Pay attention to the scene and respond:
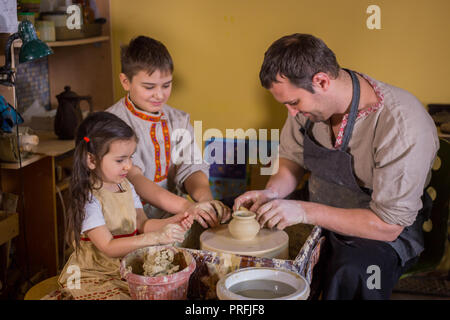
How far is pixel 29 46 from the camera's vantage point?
1.88m

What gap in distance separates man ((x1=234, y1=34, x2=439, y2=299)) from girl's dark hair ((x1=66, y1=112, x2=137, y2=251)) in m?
0.48

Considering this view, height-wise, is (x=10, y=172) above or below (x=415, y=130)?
below

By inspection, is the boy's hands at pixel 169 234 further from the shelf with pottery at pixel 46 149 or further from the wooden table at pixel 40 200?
the wooden table at pixel 40 200

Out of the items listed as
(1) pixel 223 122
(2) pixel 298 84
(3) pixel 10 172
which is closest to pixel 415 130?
(2) pixel 298 84

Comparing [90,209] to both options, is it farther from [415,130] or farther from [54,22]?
[54,22]

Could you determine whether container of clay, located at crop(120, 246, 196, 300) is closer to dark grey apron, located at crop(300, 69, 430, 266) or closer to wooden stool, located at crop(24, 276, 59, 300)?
wooden stool, located at crop(24, 276, 59, 300)

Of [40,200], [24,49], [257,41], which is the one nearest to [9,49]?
[24,49]

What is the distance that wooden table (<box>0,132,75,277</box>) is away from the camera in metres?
2.31

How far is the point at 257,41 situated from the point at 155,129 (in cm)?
80

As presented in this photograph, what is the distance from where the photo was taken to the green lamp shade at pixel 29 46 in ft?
6.13

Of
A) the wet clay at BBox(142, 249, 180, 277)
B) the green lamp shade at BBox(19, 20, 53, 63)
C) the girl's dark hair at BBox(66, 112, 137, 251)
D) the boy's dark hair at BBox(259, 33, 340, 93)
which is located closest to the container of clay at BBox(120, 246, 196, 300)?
the wet clay at BBox(142, 249, 180, 277)

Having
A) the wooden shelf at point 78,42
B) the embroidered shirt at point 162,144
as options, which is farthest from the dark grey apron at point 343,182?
the wooden shelf at point 78,42

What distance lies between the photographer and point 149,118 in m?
1.98
